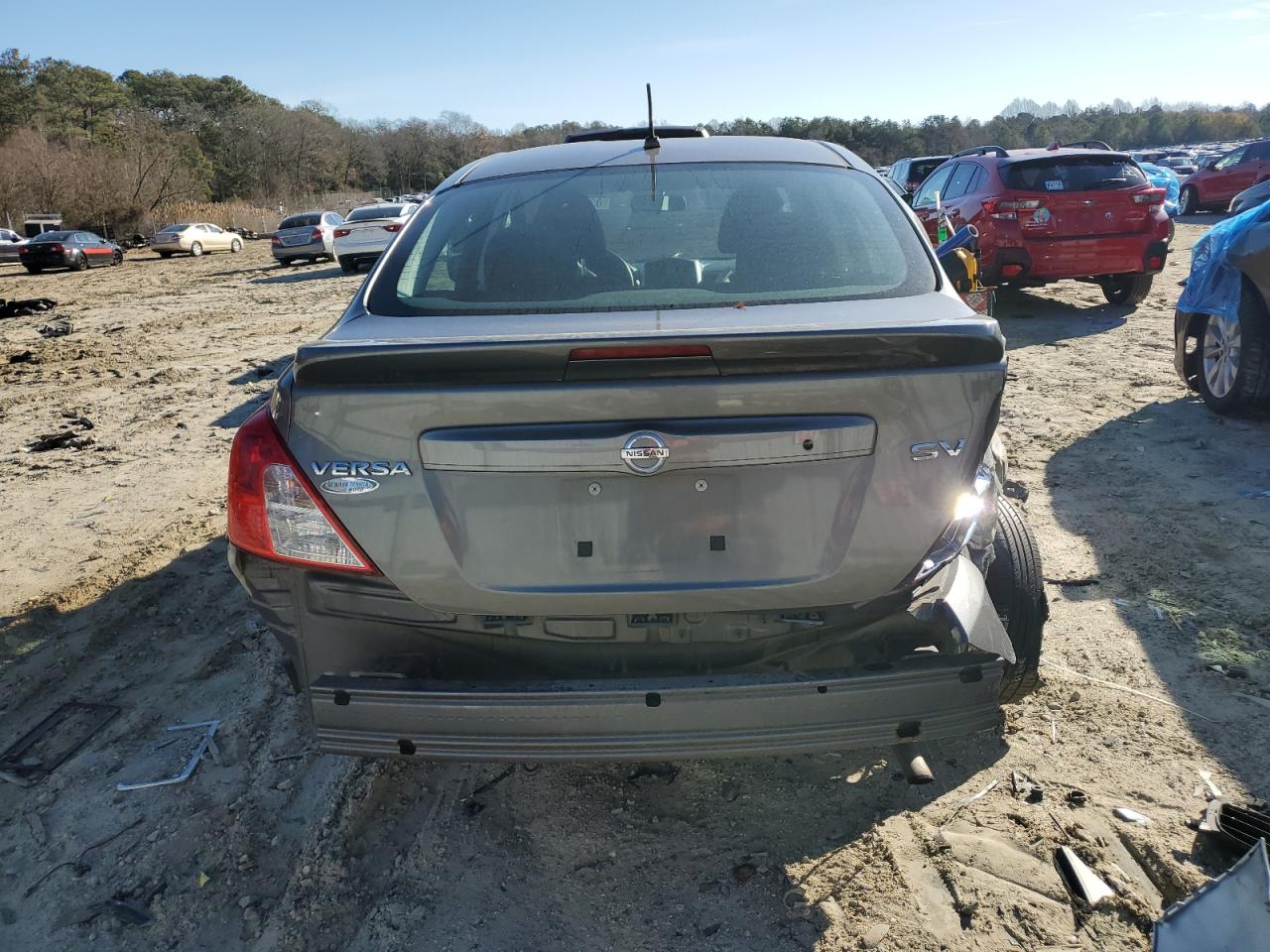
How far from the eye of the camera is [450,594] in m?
2.14

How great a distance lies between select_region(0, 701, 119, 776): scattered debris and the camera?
303cm

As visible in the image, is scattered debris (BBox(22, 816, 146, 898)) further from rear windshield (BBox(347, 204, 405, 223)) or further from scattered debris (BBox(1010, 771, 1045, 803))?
rear windshield (BBox(347, 204, 405, 223))

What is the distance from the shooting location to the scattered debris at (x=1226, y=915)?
6.05 ft

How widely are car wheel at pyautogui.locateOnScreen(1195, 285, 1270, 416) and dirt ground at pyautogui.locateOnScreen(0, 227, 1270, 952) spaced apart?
1.32m

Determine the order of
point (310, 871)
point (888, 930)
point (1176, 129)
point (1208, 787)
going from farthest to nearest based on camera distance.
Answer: point (1176, 129) → point (1208, 787) → point (310, 871) → point (888, 930)

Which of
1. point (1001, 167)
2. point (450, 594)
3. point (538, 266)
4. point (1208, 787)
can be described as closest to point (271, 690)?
point (450, 594)

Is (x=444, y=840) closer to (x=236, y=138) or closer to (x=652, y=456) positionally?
(x=652, y=456)

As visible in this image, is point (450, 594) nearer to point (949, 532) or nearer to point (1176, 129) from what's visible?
point (949, 532)

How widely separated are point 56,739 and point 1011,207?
9.57 metres

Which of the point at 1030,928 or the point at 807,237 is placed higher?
the point at 807,237

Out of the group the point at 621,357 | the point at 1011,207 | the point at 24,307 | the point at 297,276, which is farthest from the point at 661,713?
the point at 297,276

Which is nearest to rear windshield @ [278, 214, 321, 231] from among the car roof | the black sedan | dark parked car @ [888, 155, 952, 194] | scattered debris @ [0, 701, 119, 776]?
the black sedan

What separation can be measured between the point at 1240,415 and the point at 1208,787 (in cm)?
419

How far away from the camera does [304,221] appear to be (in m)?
25.5
